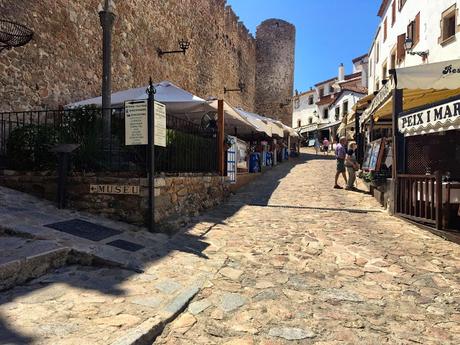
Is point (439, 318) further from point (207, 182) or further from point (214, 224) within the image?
point (207, 182)

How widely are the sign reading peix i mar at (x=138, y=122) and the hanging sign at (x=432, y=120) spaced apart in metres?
4.09

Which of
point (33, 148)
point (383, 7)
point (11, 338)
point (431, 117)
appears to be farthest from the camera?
point (383, 7)

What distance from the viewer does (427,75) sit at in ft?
23.6

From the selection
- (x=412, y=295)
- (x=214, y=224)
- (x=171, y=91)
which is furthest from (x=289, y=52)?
(x=412, y=295)

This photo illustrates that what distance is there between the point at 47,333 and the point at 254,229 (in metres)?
4.21

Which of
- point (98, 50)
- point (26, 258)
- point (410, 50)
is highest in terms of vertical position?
point (410, 50)

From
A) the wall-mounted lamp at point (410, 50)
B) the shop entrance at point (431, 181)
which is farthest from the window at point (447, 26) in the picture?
the shop entrance at point (431, 181)

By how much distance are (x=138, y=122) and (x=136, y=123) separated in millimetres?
38

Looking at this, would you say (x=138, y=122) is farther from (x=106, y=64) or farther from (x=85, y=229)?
(x=85, y=229)

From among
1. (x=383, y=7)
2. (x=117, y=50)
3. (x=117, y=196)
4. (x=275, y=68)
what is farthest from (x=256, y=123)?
(x=275, y=68)

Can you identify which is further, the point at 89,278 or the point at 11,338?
the point at 89,278

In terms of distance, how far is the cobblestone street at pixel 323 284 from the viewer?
10.5 ft

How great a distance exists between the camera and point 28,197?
6.14 m

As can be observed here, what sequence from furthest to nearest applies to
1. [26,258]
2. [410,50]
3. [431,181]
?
1. [410,50]
2. [431,181]
3. [26,258]
